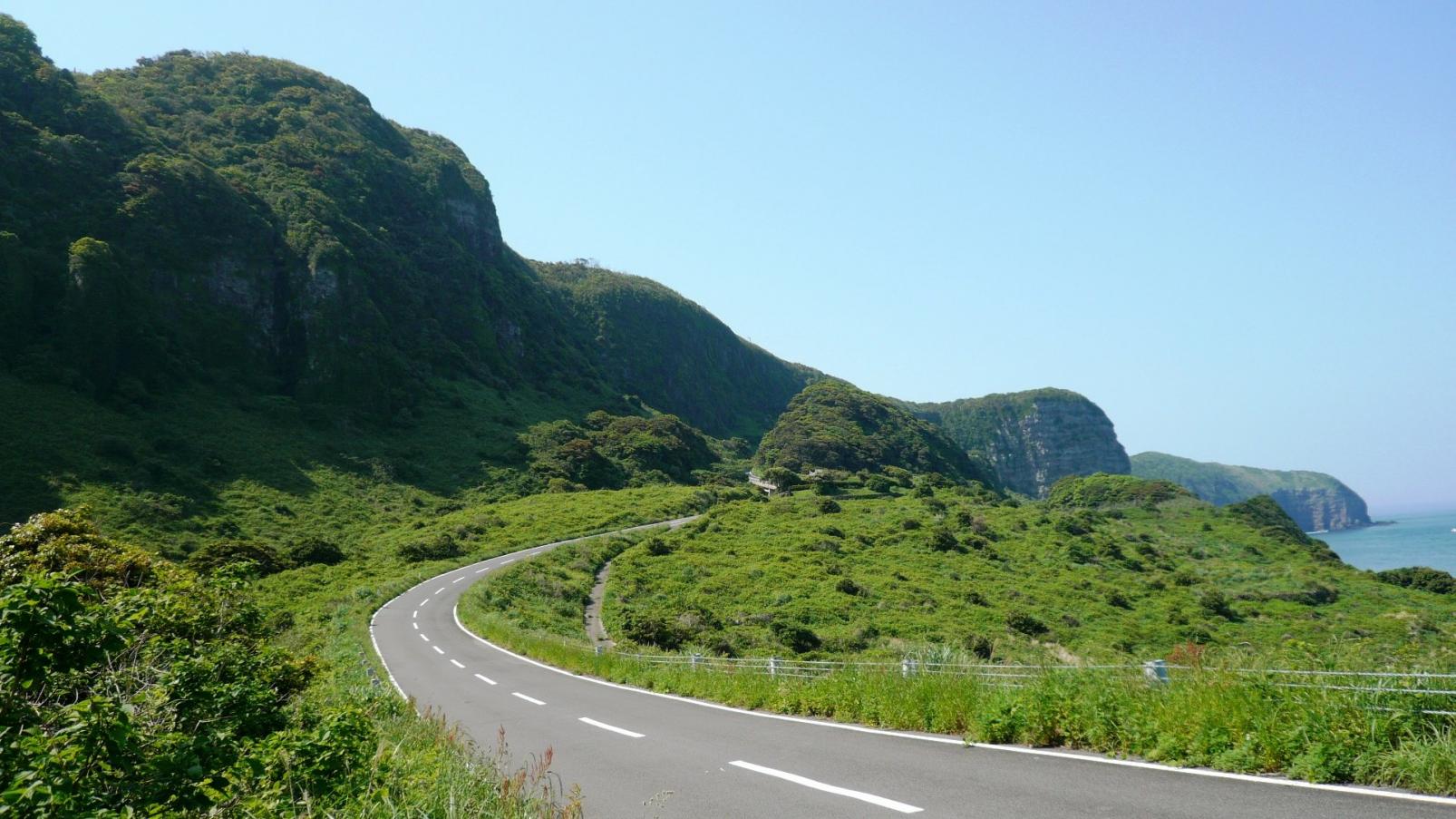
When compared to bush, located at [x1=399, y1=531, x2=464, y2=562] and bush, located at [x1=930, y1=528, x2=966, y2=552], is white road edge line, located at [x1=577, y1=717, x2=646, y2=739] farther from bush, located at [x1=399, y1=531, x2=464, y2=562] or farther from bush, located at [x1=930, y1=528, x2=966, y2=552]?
bush, located at [x1=930, y1=528, x2=966, y2=552]

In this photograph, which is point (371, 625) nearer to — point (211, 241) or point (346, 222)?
point (211, 241)

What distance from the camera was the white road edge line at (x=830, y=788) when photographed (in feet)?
20.7

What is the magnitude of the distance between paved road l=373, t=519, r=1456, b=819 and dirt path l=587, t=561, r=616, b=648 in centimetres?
1717

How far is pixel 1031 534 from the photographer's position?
6494 centimetres

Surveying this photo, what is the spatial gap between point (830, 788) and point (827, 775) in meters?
0.56

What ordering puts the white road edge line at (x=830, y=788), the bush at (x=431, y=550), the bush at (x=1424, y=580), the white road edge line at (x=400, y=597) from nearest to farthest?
1. the white road edge line at (x=830, y=788)
2. the white road edge line at (x=400, y=597)
3. the bush at (x=431, y=550)
4. the bush at (x=1424, y=580)

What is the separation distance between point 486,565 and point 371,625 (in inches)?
697

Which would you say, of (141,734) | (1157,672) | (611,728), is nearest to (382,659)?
(611,728)

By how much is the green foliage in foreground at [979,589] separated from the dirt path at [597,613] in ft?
2.53

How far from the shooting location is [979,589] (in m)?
47.6

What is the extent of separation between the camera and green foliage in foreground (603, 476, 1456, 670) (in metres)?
36.8

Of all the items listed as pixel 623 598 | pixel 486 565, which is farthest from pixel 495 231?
pixel 623 598

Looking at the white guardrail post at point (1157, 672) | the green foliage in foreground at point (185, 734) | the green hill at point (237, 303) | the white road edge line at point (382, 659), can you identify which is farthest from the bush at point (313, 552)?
the white guardrail post at point (1157, 672)

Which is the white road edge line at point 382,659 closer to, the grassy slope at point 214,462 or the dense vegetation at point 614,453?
the grassy slope at point 214,462
